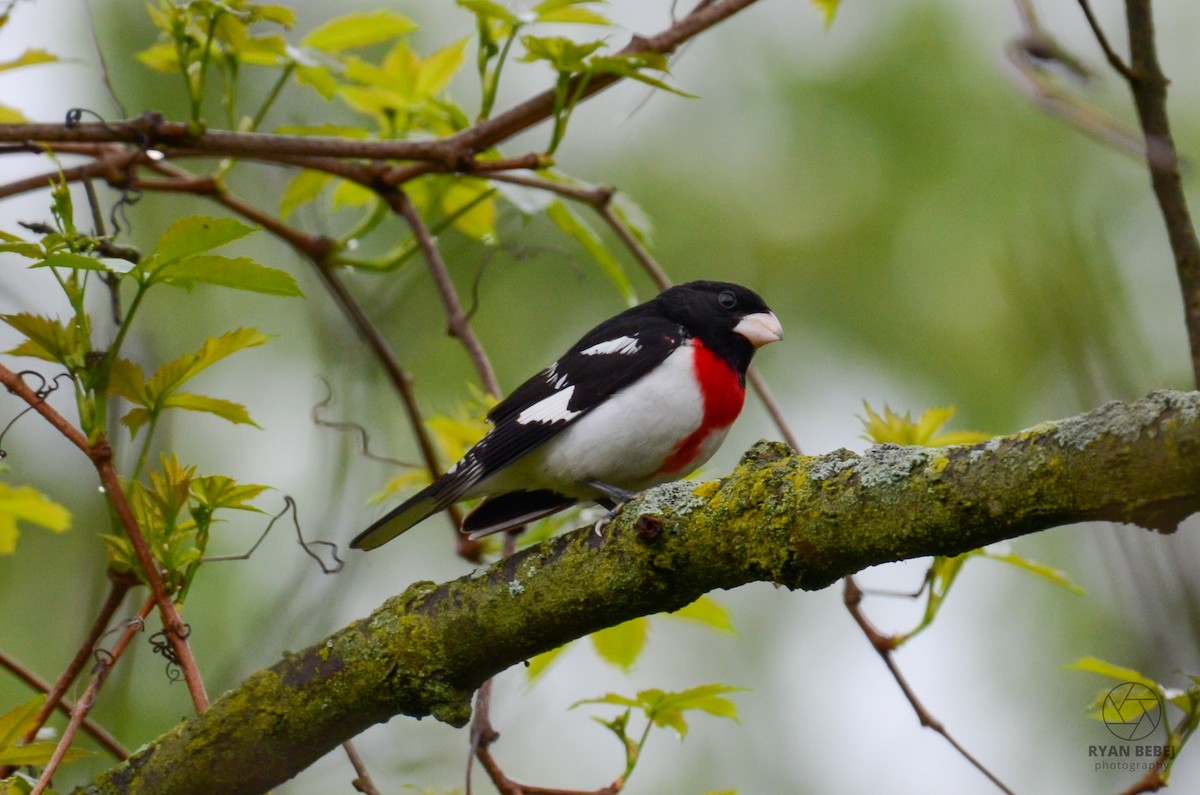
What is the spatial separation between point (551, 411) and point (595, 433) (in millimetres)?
129

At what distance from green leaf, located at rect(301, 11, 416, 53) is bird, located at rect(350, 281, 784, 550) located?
0.94 metres

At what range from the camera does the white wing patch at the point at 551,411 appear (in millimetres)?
2959

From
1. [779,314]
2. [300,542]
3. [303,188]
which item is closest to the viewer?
[300,542]

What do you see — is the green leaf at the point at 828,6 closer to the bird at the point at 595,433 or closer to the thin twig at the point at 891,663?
the bird at the point at 595,433

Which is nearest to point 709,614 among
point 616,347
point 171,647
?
point 616,347

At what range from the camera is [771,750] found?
6.91 metres

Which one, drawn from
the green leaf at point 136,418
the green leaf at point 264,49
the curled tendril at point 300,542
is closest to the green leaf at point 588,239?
the green leaf at point 264,49

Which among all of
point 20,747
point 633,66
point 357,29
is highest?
point 357,29

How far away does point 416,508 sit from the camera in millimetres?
2859

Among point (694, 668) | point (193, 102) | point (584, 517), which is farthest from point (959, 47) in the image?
point (193, 102)

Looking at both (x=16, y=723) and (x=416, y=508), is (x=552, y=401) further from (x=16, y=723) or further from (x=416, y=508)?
(x=16, y=723)

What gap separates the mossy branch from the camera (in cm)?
136

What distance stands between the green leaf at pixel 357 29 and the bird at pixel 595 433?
0.94 m

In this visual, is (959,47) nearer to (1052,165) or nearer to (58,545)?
(1052,165)
